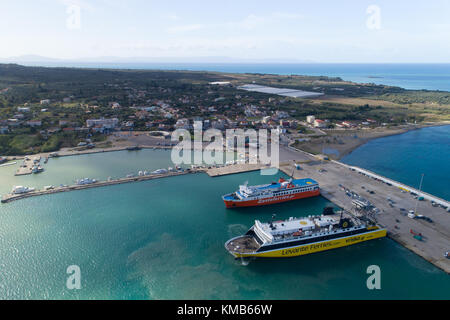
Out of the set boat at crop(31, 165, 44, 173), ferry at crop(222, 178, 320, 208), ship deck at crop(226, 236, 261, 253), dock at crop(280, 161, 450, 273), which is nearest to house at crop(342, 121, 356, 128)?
dock at crop(280, 161, 450, 273)

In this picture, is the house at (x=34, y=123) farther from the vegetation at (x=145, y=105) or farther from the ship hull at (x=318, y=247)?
the ship hull at (x=318, y=247)

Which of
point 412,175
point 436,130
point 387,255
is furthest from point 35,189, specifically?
point 436,130

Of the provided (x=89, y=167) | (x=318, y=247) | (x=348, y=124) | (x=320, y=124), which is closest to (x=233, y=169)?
(x=318, y=247)

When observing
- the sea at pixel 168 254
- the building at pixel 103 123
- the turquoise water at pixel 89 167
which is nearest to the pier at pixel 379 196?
the sea at pixel 168 254

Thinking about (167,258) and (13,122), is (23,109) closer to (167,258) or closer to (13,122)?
(13,122)

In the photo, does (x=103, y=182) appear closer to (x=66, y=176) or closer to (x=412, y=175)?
(x=66, y=176)

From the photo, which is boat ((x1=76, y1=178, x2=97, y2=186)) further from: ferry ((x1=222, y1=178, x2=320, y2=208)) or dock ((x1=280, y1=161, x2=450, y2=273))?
dock ((x1=280, y1=161, x2=450, y2=273))
